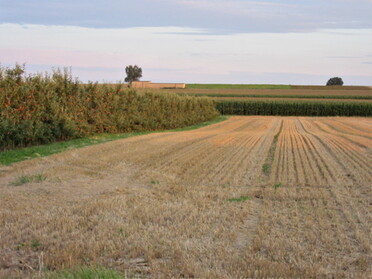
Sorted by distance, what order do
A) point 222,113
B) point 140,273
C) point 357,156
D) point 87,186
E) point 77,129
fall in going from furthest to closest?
point 222,113 < point 77,129 < point 357,156 < point 87,186 < point 140,273

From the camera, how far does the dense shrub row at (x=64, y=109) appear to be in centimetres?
1650

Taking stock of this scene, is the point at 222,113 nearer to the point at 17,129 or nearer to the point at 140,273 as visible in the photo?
the point at 17,129


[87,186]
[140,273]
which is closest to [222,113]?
[87,186]

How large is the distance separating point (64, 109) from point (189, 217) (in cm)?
1385

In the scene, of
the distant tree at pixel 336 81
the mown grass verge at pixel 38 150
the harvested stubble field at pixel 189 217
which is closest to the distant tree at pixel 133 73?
the distant tree at pixel 336 81

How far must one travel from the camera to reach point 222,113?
209ft

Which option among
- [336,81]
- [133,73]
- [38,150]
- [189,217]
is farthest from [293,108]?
[336,81]

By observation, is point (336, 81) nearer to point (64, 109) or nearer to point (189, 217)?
point (64, 109)

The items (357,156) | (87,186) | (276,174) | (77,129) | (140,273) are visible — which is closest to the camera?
(140,273)

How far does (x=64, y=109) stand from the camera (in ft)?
64.6

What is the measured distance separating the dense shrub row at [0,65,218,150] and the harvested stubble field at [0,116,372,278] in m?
3.93

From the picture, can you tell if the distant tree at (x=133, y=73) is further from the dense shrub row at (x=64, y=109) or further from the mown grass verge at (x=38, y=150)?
the mown grass verge at (x=38, y=150)

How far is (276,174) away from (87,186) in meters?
4.99

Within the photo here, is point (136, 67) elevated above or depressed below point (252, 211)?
above
